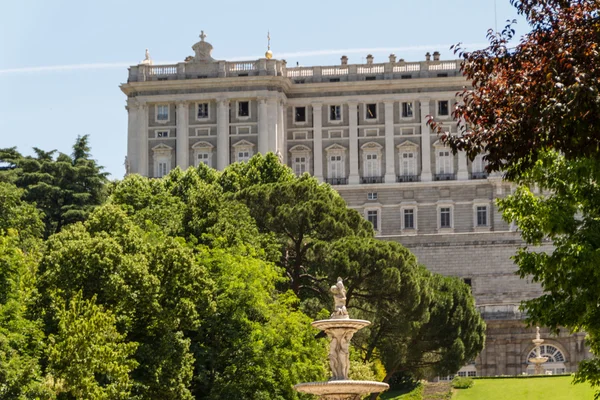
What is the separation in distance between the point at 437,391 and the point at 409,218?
4206 cm

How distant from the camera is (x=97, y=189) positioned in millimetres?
89250

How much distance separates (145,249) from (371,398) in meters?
20.9

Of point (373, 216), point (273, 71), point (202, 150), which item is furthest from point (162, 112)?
point (373, 216)

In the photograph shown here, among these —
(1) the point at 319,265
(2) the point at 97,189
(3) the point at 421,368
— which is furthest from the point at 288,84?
(1) the point at 319,265

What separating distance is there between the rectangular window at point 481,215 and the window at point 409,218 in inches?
198

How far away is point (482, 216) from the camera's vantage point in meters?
113

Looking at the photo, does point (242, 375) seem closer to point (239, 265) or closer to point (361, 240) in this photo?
point (239, 265)

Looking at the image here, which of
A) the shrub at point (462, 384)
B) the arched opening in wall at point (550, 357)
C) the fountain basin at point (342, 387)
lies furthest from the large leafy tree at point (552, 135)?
the arched opening in wall at point (550, 357)

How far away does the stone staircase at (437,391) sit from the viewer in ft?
231

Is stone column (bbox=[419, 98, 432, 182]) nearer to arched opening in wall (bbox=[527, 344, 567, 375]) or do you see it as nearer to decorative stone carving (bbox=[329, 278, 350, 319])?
arched opening in wall (bbox=[527, 344, 567, 375])

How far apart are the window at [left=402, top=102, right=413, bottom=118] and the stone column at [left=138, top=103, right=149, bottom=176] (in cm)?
2064

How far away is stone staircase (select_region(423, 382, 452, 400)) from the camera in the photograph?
7038 centimetres

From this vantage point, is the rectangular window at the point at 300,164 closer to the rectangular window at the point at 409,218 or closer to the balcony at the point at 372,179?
the balcony at the point at 372,179

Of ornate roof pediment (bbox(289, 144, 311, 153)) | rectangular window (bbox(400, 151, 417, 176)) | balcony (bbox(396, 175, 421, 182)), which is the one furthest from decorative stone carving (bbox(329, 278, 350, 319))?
ornate roof pediment (bbox(289, 144, 311, 153))
